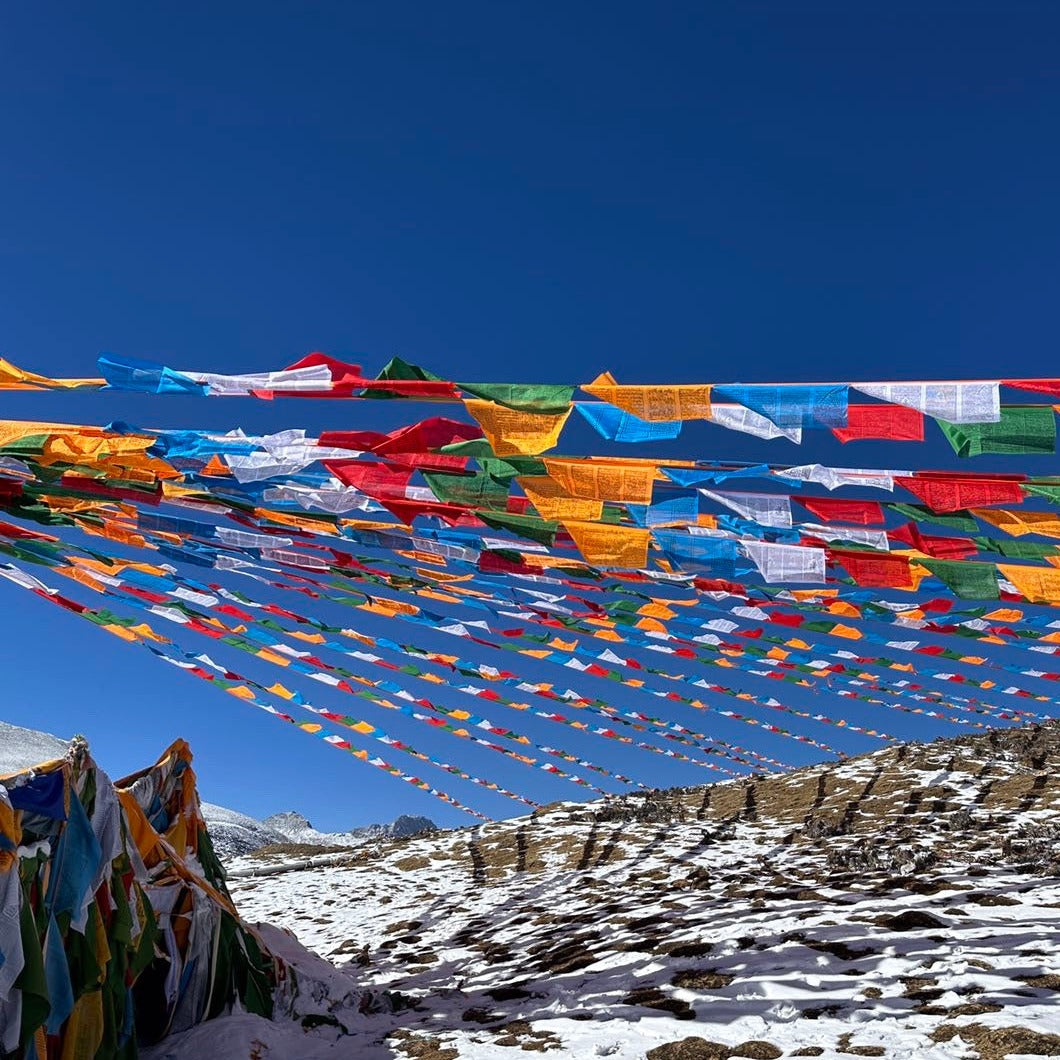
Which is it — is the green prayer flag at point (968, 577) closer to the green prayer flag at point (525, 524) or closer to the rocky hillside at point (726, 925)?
the rocky hillside at point (726, 925)

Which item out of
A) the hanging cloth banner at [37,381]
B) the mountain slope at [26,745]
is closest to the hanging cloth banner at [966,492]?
the hanging cloth banner at [37,381]

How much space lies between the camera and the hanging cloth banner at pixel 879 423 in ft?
14.1

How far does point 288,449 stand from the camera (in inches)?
202

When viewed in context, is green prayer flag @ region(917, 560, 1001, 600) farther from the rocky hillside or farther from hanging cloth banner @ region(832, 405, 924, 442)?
the rocky hillside

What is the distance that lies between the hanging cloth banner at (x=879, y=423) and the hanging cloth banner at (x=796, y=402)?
0.29 feet

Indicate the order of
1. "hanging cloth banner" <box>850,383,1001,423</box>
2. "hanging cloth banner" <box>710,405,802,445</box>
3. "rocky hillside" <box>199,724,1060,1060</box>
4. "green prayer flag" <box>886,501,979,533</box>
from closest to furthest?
"hanging cloth banner" <box>850,383,1001,423</box>, "hanging cloth banner" <box>710,405,802,445</box>, "rocky hillside" <box>199,724,1060,1060</box>, "green prayer flag" <box>886,501,979,533</box>

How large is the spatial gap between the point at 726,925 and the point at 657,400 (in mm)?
4682

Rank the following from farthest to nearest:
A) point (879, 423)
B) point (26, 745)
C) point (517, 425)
Answer: point (26, 745)
point (517, 425)
point (879, 423)

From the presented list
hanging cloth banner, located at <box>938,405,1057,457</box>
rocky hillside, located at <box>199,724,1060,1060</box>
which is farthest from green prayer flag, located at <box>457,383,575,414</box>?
rocky hillside, located at <box>199,724,1060,1060</box>

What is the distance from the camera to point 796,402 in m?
4.23

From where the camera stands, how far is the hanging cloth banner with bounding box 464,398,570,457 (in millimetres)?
4387

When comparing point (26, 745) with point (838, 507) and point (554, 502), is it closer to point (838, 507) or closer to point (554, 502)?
point (554, 502)

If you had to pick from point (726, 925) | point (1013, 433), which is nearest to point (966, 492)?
point (1013, 433)

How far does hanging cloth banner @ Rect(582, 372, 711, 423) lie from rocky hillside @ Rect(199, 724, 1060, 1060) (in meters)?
3.38
